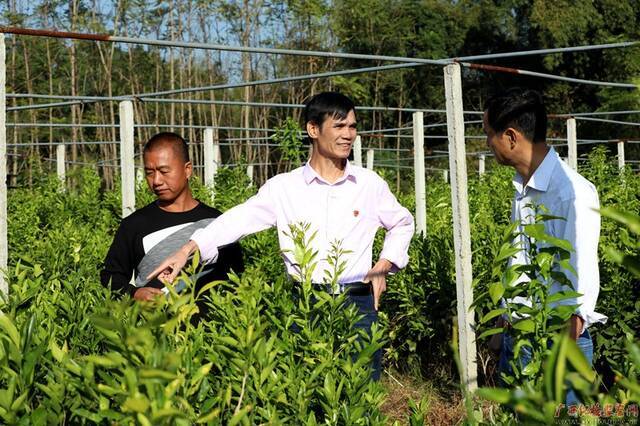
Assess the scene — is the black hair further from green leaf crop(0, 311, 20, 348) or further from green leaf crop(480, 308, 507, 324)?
green leaf crop(0, 311, 20, 348)

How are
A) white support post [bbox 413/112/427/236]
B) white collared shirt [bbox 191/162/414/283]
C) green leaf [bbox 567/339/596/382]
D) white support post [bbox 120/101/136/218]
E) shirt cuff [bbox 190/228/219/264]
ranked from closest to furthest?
green leaf [bbox 567/339/596/382] → shirt cuff [bbox 190/228/219/264] → white collared shirt [bbox 191/162/414/283] → white support post [bbox 120/101/136/218] → white support post [bbox 413/112/427/236]

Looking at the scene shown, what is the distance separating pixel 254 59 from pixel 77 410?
66.6 feet

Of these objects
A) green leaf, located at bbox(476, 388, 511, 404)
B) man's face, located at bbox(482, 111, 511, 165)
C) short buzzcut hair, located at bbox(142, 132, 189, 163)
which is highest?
short buzzcut hair, located at bbox(142, 132, 189, 163)

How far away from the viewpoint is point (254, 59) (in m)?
21.6

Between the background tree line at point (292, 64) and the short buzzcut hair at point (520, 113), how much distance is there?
39.5 feet

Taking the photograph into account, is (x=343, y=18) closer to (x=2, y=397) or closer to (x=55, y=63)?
(x=55, y=63)

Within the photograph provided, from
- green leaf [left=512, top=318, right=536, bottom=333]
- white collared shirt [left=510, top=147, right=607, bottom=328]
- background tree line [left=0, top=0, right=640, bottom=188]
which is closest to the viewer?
green leaf [left=512, top=318, right=536, bottom=333]

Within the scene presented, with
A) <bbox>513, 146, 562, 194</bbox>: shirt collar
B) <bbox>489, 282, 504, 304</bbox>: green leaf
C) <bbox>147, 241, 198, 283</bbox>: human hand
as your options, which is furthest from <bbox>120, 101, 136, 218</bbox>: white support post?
<bbox>489, 282, 504, 304</bbox>: green leaf

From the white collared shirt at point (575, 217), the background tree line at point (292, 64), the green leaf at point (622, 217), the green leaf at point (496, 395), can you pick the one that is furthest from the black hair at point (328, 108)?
the background tree line at point (292, 64)

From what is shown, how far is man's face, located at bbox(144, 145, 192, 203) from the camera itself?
3838 millimetres

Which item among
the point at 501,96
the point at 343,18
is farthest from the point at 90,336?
the point at 343,18

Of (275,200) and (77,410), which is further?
(275,200)

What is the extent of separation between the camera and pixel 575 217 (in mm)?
2807

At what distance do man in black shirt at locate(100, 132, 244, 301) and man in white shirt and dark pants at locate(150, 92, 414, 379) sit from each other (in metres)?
0.27
